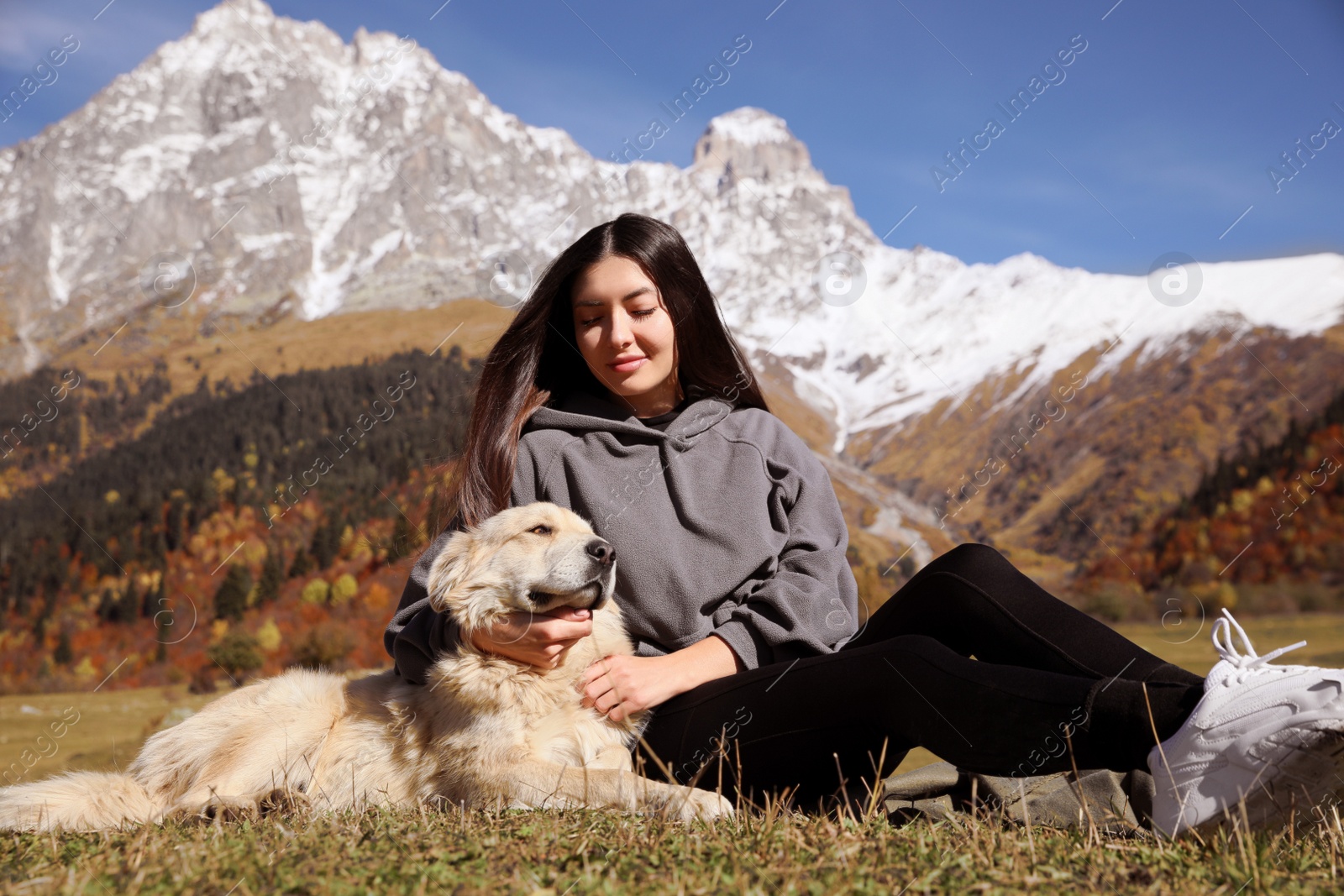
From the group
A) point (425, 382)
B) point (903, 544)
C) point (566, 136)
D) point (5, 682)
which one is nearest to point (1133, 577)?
point (903, 544)

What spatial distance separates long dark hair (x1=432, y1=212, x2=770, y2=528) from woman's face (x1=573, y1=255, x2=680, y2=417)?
10 centimetres

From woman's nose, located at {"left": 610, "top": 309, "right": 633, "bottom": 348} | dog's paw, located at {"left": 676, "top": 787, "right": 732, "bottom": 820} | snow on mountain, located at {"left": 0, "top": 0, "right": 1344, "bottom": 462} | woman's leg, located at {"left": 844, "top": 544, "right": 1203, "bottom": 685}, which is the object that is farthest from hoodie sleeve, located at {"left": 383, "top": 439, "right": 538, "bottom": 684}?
snow on mountain, located at {"left": 0, "top": 0, "right": 1344, "bottom": 462}

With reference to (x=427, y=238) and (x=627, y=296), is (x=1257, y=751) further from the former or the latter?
(x=427, y=238)

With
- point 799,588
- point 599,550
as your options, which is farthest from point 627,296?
point 799,588

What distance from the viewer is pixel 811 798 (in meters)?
3.51

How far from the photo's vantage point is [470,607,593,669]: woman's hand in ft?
11.3

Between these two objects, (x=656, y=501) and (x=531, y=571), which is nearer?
(x=531, y=571)

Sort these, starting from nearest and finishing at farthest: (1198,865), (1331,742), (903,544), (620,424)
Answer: (1198,865) → (1331,742) → (620,424) → (903,544)

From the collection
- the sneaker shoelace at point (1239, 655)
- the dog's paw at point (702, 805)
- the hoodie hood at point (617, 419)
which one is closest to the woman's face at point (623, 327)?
the hoodie hood at point (617, 419)

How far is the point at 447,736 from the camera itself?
3.50m

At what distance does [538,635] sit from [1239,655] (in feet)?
8.35

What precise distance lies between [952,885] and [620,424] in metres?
2.85

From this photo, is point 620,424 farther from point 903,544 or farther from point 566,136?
point 566,136

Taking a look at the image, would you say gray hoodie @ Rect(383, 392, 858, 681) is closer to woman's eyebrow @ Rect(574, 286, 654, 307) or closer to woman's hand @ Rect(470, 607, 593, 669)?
woman's hand @ Rect(470, 607, 593, 669)
